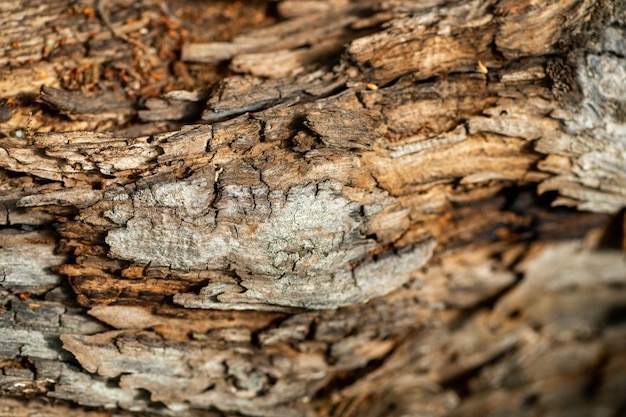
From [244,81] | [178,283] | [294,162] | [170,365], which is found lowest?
[170,365]

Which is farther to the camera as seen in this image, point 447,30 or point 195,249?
point 447,30

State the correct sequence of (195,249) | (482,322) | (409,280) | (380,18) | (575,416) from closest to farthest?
(195,249), (380,18), (409,280), (482,322), (575,416)

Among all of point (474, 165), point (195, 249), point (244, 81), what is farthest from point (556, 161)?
point (195, 249)

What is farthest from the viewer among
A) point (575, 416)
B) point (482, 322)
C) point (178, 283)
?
point (575, 416)

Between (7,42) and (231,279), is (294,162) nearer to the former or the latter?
(231,279)

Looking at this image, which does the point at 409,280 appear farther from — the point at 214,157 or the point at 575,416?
the point at 575,416

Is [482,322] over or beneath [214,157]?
beneath
